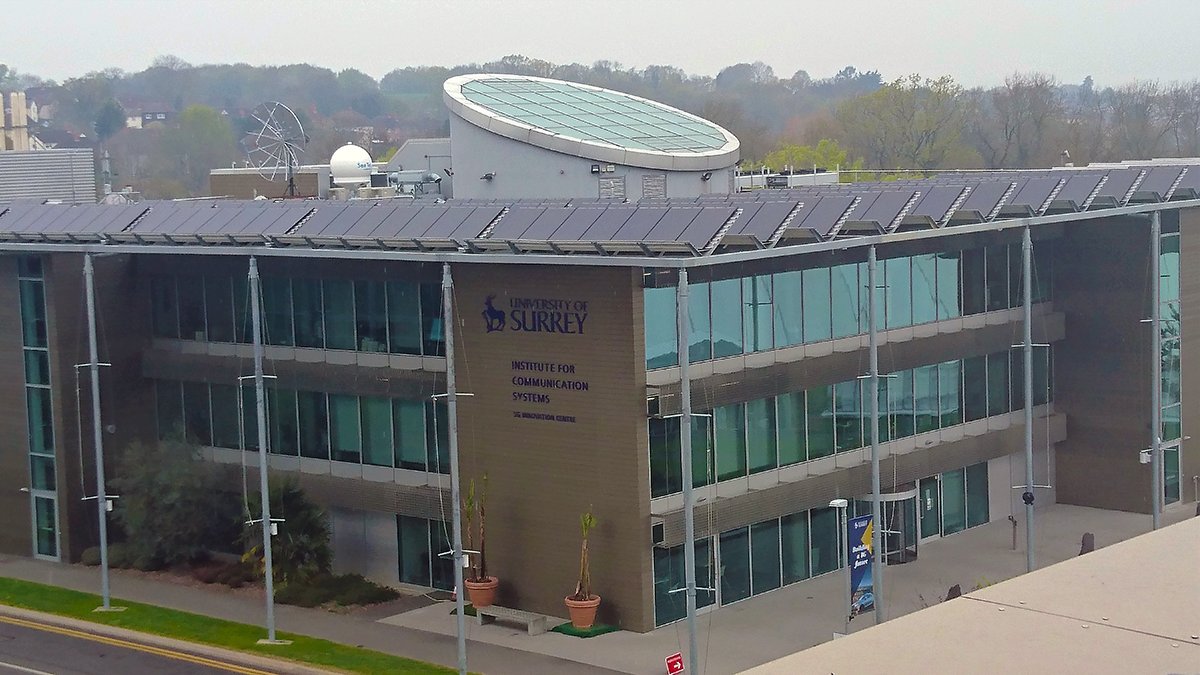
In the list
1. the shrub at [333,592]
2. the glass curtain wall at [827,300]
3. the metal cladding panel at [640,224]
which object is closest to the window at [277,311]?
the shrub at [333,592]

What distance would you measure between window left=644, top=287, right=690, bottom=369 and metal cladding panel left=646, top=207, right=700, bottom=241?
195 centimetres

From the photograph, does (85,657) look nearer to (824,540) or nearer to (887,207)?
(824,540)

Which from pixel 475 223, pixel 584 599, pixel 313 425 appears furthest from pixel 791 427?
pixel 313 425

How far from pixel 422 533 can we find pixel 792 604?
821 centimetres

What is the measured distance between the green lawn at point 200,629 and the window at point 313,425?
5008 millimetres

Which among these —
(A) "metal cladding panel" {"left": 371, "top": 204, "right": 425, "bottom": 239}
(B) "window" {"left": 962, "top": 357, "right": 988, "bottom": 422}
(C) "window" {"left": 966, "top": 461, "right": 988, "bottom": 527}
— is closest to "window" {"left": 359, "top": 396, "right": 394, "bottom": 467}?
(A) "metal cladding panel" {"left": 371, "top": 204, "right": 425, "bottom": 239}

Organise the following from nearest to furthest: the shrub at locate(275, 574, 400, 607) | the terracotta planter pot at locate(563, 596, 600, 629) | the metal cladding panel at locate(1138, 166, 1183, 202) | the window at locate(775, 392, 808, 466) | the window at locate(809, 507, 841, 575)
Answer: the terracotta planter pot at locate(563, 596, 600, 629), the shrub at locate(275, 574, 400, 607), the window at locate(775, 392, 808, 466), the window at locate(809, 507, 841, 575), the metal cladding panel at locate(1138, 166, 1183, 202)

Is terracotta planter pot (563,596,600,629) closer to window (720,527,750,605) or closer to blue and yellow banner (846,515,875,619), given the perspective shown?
window (720,527,750,605)

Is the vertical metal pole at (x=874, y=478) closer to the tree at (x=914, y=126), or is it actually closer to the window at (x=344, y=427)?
the window at (x=344, y=427)

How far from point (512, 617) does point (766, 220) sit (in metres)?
9.38

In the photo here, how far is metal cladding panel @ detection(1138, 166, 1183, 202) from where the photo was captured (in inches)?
1597

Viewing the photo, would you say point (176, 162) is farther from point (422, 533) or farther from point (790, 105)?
point (422, 533)

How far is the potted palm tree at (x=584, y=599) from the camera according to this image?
31281mm

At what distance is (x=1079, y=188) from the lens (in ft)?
126
